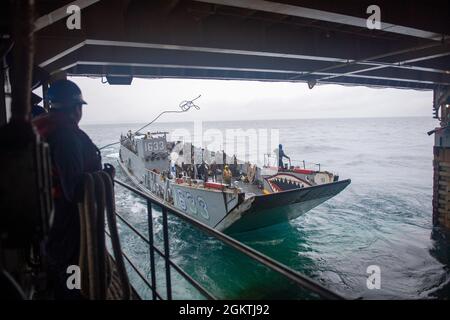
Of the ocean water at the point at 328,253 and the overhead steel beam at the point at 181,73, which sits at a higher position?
the overhead steel beam at the point at 181,73

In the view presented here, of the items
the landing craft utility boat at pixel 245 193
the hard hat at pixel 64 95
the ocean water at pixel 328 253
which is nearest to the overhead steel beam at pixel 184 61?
the landing craft utility boat at pixel 245 193

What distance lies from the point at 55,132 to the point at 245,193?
11.3m

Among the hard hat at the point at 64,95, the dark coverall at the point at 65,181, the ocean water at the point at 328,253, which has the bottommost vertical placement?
the ocean water at the point at 328,253

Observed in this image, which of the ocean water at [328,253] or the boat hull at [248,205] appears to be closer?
the ocean water at [328,253]

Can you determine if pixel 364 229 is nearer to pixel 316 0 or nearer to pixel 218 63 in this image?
pixel 218 63

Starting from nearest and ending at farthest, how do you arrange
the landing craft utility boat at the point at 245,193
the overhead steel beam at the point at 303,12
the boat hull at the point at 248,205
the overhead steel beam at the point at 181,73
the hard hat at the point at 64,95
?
the hard hat at the point at 64,95 < the overhead steel beam at the point at 303,12 < the overhead steel beam at the point at 181,73 < the boat hull at the point at 248,205 < the landing craft utility boat at the point at 245,193

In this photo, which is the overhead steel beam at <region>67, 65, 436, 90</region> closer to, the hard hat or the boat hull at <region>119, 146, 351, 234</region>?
the boat hull at <region>119, 146, 351, 234</region>

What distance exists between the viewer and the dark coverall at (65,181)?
7.76ft

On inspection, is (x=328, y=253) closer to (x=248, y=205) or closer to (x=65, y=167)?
(x=248, y=205)

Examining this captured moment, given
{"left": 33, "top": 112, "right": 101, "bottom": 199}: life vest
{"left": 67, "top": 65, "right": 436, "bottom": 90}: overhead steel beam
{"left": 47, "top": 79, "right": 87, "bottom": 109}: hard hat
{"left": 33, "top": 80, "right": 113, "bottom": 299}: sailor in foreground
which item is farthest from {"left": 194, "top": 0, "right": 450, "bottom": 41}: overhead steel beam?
{"left": 67, "top": 65, "right": 436, "bottom": 90}: overhead steel beam

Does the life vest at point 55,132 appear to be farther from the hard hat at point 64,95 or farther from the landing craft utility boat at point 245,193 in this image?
the landing craft utility boat at point 245,193

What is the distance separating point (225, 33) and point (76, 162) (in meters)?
6.27

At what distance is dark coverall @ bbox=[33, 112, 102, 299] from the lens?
237 cm

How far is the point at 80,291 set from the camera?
2.81m
